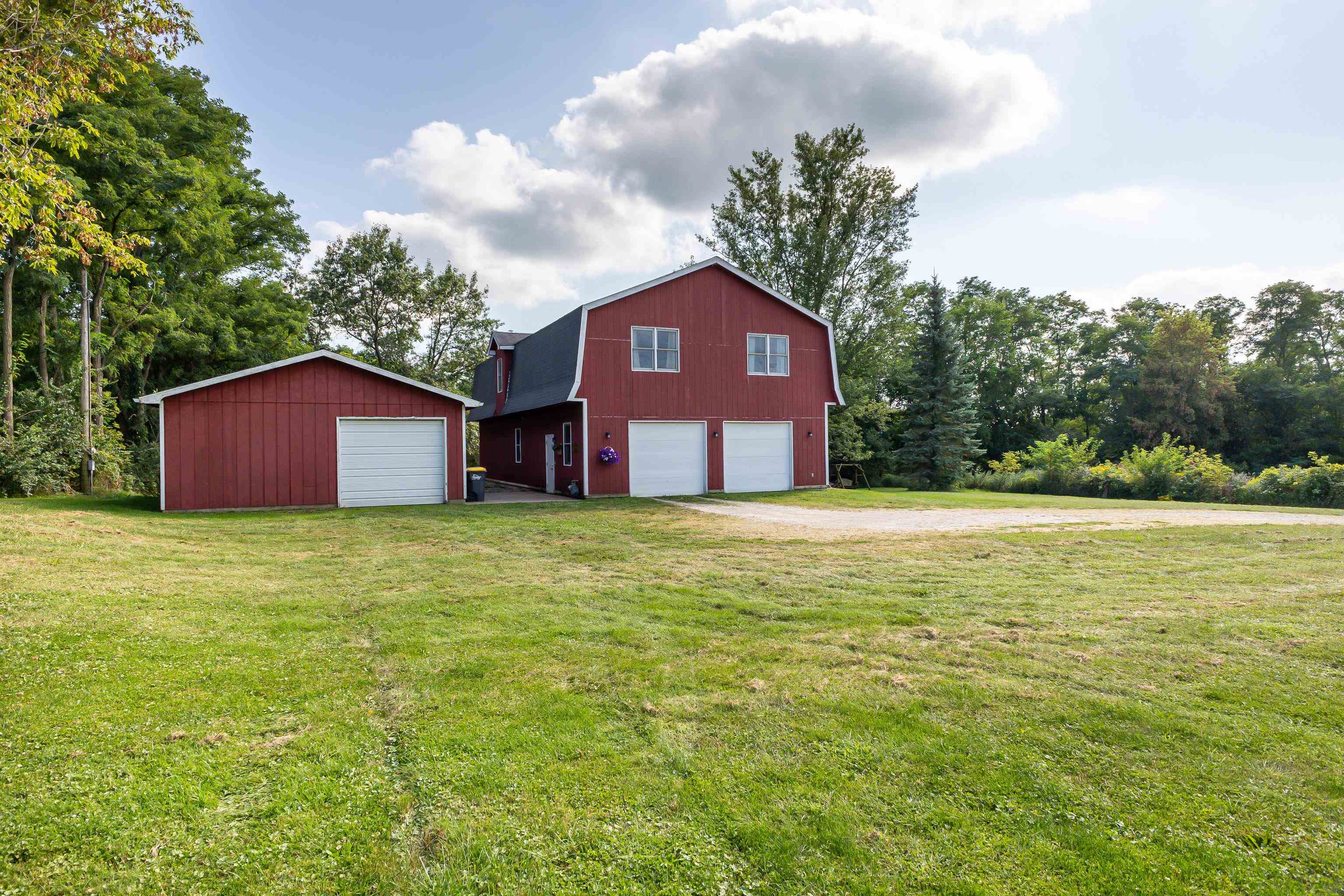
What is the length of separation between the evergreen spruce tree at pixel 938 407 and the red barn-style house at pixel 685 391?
5.68 metres

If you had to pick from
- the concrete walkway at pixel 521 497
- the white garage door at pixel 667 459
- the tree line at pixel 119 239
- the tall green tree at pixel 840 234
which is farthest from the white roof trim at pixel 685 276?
the tree line at pixel 119 239

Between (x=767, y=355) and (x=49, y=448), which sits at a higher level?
(x=767, y=355)

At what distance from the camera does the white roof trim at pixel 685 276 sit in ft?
54.8

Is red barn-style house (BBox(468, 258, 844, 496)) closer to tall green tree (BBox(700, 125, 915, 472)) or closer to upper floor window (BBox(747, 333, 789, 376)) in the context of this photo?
upper floor window (BBox(747, 333, 789, 376))

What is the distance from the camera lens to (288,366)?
14000mm

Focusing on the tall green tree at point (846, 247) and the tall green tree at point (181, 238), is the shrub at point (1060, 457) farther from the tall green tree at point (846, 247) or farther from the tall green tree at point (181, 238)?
the tall green tree at point (181, 238)

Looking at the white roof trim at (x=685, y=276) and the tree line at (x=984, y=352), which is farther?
the tree line at (x=984, y=352)

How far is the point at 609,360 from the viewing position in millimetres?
17156

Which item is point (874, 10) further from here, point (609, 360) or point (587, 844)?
point (587, 844)

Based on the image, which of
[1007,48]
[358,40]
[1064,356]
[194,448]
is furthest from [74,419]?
[1064,356]

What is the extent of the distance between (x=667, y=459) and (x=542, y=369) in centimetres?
490

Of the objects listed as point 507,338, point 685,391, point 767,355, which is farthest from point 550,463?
point 507,338

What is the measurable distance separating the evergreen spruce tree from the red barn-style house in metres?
5.68

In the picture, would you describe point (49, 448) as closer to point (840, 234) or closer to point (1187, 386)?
point (840, 234)
